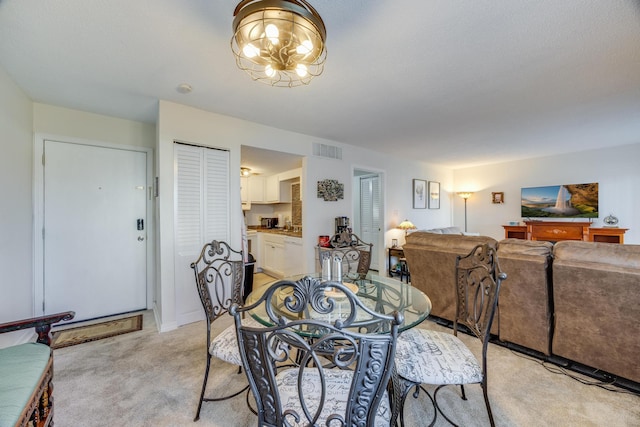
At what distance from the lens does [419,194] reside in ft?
19.4

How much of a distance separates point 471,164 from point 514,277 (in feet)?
16.1

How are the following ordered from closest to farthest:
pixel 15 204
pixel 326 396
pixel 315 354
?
1. pixel 315 354
2. pixel 326 396
3. pixel 15 204

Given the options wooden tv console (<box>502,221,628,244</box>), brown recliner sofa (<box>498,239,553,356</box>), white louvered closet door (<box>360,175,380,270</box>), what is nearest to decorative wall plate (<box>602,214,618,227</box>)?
wooden tv console (<box>502,221,628,244</box>)

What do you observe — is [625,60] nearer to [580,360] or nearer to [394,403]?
[580,360]

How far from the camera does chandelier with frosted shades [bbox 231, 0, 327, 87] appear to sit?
1234 millimetres

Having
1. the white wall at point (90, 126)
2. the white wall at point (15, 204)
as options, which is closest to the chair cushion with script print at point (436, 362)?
the white wall at point (15, 204)

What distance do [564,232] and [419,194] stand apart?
2.75 meters

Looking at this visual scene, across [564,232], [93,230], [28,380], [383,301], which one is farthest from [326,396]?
[564,232]

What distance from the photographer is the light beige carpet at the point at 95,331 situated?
97.4 inches

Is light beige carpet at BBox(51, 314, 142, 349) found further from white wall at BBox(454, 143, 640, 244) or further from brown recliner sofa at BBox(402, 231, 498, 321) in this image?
white wall at BBox(454, 143, 640, 244)

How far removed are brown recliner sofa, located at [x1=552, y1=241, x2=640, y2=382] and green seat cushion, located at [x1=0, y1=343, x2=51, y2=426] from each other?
10.1ft

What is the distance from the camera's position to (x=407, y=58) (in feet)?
6.54

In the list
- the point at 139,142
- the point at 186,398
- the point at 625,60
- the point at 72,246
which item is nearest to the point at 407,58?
the point at 625,60

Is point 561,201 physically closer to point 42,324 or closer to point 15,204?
point 42,324
